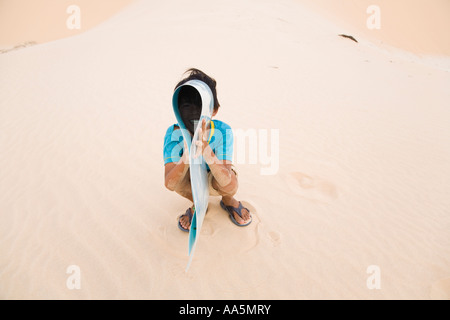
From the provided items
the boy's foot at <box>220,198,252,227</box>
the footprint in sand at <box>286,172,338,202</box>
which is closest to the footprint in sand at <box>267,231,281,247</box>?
the boy's foot at <box>220,198,252,227</box>

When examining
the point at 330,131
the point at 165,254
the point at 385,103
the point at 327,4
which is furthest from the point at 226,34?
the point at 327,4

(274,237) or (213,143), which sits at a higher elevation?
(213,143)

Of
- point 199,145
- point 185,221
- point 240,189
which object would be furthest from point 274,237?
point 199,145

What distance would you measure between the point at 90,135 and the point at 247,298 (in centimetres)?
332

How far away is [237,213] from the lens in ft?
7.14

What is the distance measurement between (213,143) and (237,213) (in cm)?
78

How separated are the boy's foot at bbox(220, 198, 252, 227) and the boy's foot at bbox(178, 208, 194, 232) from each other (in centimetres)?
34

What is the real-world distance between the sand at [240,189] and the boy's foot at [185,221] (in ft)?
0.26

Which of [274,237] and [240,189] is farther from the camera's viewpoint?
[240,189]

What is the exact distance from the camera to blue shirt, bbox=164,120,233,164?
1714 mm

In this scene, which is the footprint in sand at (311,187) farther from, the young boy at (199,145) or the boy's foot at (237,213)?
the young boy at (199,145)

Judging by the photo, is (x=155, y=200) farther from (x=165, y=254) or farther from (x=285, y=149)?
(x=285, y=149)

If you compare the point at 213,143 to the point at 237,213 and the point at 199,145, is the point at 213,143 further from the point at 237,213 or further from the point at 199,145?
the point at 237,213

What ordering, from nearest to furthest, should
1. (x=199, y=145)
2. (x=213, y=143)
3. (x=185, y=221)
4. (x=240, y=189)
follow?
(x=199, y=145)
(x=213, y=143)
(x=185, y=221)
(x=240, y=189)
